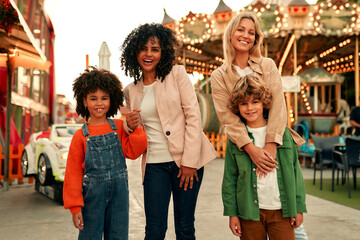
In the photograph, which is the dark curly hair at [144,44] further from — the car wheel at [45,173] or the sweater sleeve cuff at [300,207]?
the car wheel at [45,173]

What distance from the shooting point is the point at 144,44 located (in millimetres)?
2305

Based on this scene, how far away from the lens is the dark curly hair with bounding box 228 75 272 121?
81.7 inches

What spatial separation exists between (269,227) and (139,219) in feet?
8.30

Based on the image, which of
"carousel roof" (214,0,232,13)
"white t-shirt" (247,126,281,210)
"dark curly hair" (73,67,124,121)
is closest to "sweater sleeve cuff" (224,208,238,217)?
"white t-shirt" (247,126,281,210)

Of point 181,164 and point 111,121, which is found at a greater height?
point 111,121

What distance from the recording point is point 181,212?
7.41ft

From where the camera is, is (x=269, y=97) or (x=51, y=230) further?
(x=51, y=230)

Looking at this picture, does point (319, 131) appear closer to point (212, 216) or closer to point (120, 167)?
point (212, 216)

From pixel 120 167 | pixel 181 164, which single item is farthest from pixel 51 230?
pixel 181 164

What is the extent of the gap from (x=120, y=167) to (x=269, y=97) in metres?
1.04

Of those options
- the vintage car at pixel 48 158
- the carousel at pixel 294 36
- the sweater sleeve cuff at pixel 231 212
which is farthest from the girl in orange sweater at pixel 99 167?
the carousel at pixel 294 36

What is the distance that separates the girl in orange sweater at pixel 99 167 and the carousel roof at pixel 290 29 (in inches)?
437

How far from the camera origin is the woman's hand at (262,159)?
2.01 metres

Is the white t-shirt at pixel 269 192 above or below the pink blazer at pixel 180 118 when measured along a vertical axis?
below
